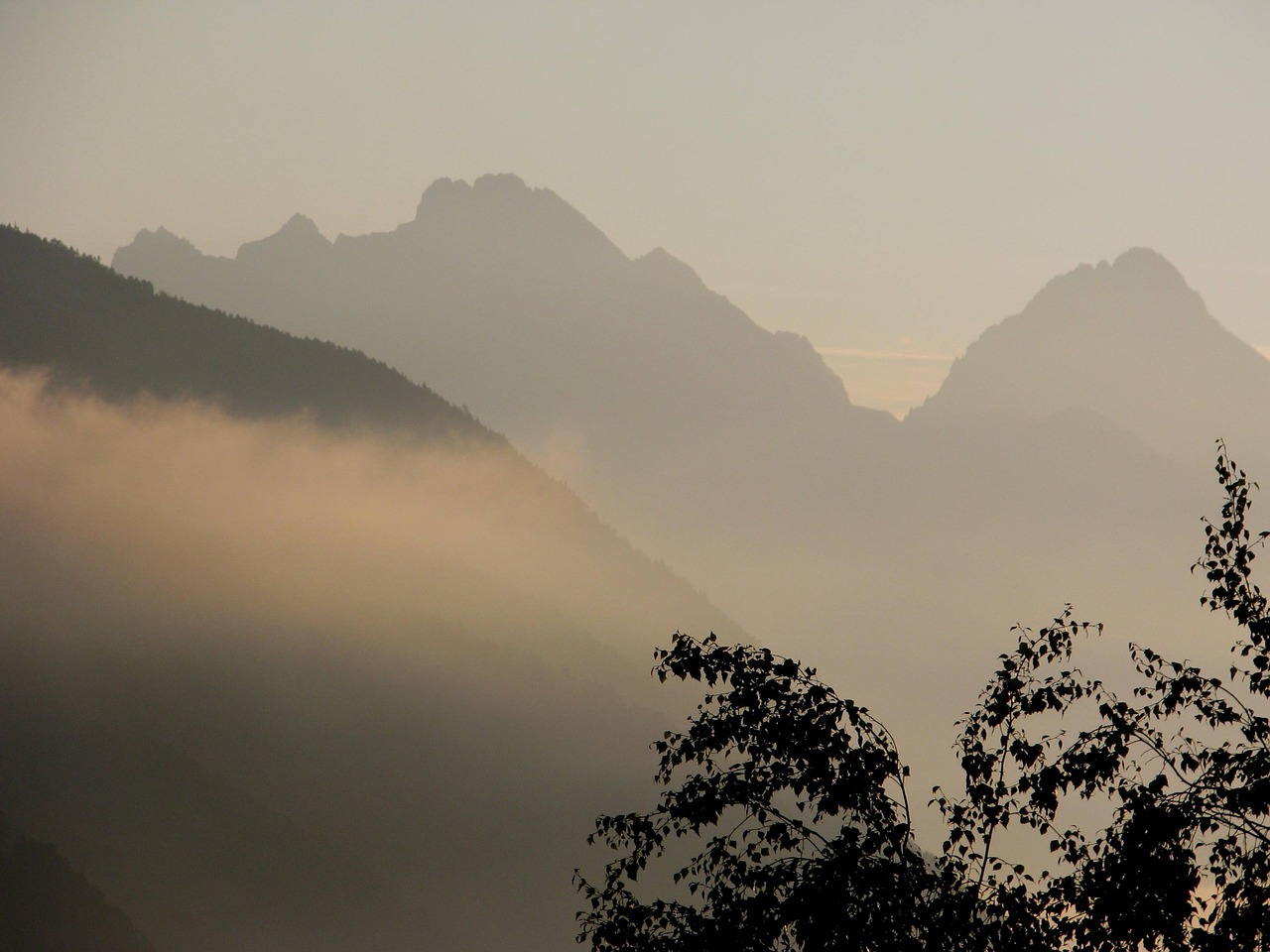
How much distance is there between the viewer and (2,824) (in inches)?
7810

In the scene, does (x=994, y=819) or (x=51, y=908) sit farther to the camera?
(x=51, y=908)

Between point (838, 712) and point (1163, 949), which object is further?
point (838, 712)

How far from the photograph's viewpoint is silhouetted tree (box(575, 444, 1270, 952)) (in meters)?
13.5

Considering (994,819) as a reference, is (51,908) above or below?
below

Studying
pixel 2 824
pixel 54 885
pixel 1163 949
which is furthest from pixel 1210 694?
pixel 2 824

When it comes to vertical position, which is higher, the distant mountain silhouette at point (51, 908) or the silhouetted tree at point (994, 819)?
the silhouetted tree at point (994, 819)

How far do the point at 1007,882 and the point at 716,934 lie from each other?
3.36 metres

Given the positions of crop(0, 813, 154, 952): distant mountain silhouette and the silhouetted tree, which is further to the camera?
crop(0, 813, 154, 952): distant mountain silhouette

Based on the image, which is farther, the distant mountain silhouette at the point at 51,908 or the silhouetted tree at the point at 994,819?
the distant mountain silhouette at the point at 51,908

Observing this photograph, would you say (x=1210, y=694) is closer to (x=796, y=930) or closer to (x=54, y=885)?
(x=796, y=930)

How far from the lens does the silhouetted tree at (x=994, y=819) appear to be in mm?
13547

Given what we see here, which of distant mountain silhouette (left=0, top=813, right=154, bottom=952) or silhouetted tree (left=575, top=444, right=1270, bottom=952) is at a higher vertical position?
silhouetted tree (left=575, top=444, right=1270, bottom=952)

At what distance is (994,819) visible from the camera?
48.2 ft

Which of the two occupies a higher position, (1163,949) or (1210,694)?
(1210,694)
